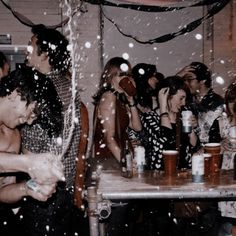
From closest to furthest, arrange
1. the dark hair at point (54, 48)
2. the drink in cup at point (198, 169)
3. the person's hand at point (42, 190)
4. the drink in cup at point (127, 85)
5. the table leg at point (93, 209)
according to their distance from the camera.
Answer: the person's hand at point (42, 190) < the table leg at point (93, 209) < the drink in cup at point (198, 169) < the dark hair at point (54, 48) < the drink in cup at point (127, 85)

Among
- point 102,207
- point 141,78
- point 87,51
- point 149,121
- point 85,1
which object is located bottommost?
point 102,207

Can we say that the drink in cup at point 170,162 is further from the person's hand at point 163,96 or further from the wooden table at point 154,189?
the person's hand at point 163,96

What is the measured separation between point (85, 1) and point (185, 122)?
4.47 meters

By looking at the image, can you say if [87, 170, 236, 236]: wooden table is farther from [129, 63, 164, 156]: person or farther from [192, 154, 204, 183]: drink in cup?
[129, 63, 164, 156]: person

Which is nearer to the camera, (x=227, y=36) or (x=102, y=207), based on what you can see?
(x=102, y=207)

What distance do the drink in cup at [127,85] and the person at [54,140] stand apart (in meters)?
0.81

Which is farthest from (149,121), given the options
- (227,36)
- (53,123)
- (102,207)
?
(227,36)

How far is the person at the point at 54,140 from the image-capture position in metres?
3.78

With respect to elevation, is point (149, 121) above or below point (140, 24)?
below

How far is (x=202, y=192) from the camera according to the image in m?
3.40

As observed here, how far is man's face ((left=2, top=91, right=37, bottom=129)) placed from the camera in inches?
137

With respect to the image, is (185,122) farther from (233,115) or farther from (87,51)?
(87,51)

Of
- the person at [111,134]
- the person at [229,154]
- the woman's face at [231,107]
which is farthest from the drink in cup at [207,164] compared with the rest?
the person at [111,134]

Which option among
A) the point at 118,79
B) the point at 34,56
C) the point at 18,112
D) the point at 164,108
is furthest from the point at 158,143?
the point at 18,112
